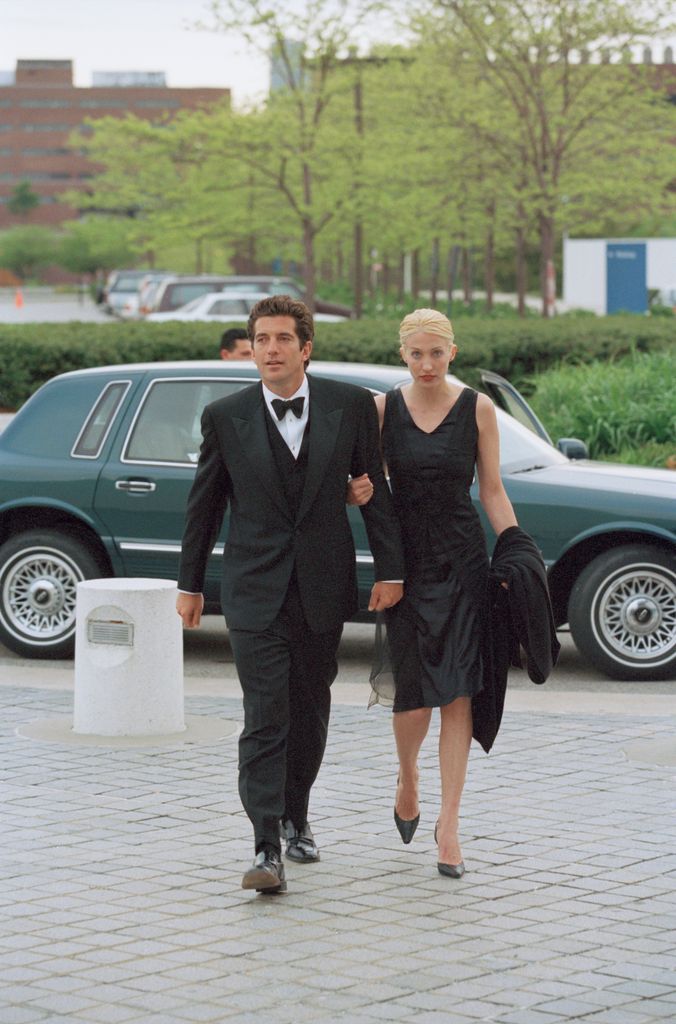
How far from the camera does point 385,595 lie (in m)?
5.73

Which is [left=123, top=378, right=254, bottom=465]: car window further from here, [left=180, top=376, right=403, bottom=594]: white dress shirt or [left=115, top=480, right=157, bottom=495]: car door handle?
[left=180, top=376, right=403, bottom=594]: white dress shirt

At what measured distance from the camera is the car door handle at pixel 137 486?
10.2 meters

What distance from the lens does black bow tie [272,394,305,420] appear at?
567 centimetres

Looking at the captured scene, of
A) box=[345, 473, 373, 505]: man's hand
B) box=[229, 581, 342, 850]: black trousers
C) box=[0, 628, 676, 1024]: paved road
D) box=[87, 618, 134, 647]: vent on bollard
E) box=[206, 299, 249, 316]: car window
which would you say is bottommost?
box=[0, 628, 676, 1024]: paved road

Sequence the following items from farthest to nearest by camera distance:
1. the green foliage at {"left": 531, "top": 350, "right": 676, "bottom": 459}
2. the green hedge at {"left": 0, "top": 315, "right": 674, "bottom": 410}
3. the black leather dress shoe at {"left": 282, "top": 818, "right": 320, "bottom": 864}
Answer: the green hedge at {"left": 0, "top": 315, "right": 674, "bottom": 410}
the green foliage at {"left": 531, "top": 350, "right": 676, "bottom": 459}
the black leather dress shoe at {"left": 282, "top": 818, "right": 320, "bottom": 864}

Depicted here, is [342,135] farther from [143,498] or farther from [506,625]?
[506,625]

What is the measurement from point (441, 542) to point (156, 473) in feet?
15.1

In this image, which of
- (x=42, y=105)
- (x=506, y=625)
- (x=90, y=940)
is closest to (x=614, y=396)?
(x=506, y=625)

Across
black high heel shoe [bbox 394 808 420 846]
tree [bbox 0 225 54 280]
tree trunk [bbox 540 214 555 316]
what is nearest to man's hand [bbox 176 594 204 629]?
black high heel shoe [bbox 394 808 420 846]

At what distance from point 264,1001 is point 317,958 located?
1.29 ft

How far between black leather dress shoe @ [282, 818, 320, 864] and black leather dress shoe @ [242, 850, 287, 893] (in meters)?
0.39

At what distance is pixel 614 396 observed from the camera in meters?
16.8

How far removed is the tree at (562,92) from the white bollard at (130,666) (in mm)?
21472

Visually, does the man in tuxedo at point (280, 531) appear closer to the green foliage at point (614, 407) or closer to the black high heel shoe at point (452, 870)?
the black high heel shoe at point (452, 870)
